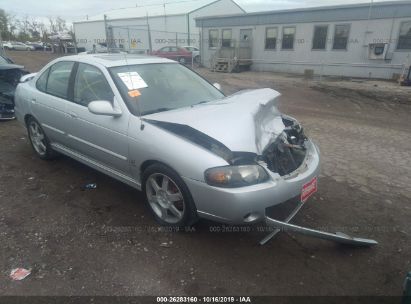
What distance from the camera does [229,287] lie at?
2.60 metres

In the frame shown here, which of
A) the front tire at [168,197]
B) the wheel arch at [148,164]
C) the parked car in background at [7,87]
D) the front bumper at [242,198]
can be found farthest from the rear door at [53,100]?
the parked car in background at [7,87]

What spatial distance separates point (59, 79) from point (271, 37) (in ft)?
56.4

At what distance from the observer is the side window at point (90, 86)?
12.1 ft

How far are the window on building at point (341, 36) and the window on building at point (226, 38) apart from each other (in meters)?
6.64

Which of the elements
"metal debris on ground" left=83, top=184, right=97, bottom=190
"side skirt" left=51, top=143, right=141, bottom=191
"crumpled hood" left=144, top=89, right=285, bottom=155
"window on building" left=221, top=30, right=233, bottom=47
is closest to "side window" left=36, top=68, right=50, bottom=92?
"side skirt" left=51, top=143, right=141, bottom=191

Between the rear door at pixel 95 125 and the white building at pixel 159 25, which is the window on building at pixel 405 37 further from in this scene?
Answer: the white building at pixel 159 25

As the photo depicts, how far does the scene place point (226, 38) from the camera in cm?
2133

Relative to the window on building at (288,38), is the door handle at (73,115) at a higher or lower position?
lower

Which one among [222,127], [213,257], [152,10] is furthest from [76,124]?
[152,10]

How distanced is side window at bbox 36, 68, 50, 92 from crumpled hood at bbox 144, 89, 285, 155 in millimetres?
2264

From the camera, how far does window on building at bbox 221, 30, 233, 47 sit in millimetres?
21125

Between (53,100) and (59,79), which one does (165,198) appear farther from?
(59,79)

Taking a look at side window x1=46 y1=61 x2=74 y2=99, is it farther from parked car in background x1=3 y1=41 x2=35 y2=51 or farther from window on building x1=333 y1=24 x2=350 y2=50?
parked car in background x1=3 y1=41 x2=35 y2=51

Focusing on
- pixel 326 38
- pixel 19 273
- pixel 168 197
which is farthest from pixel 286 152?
pixel 326 38
